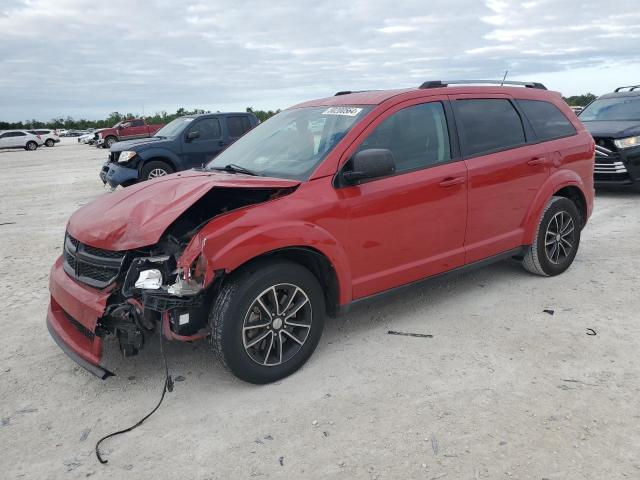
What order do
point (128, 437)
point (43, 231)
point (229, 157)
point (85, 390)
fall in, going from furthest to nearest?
point (43, 231) < point (229, 157) < point (85, 390) < point (128, 437)

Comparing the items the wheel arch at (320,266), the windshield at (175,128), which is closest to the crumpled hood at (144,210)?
the wheel arch at (320,266)

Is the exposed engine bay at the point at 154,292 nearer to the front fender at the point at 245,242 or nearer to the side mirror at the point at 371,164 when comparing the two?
the front fender at the point at 245,242

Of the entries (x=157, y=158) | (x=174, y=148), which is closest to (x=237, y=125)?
(x=174, y=148)

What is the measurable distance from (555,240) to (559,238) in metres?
0.06

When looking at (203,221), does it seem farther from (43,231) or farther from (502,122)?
(43,231)

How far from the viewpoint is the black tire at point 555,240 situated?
490cm

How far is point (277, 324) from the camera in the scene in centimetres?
334

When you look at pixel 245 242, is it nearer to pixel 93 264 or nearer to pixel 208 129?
pixel 93 264

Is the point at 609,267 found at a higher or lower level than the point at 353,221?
lower

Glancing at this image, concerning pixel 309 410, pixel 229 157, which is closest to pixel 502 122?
pixel 229 157

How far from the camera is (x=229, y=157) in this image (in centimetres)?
447

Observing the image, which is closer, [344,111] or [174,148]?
[344,111]

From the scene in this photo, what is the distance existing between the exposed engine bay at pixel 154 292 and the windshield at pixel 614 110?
859 centimetres

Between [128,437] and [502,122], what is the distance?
3786 millimetres
